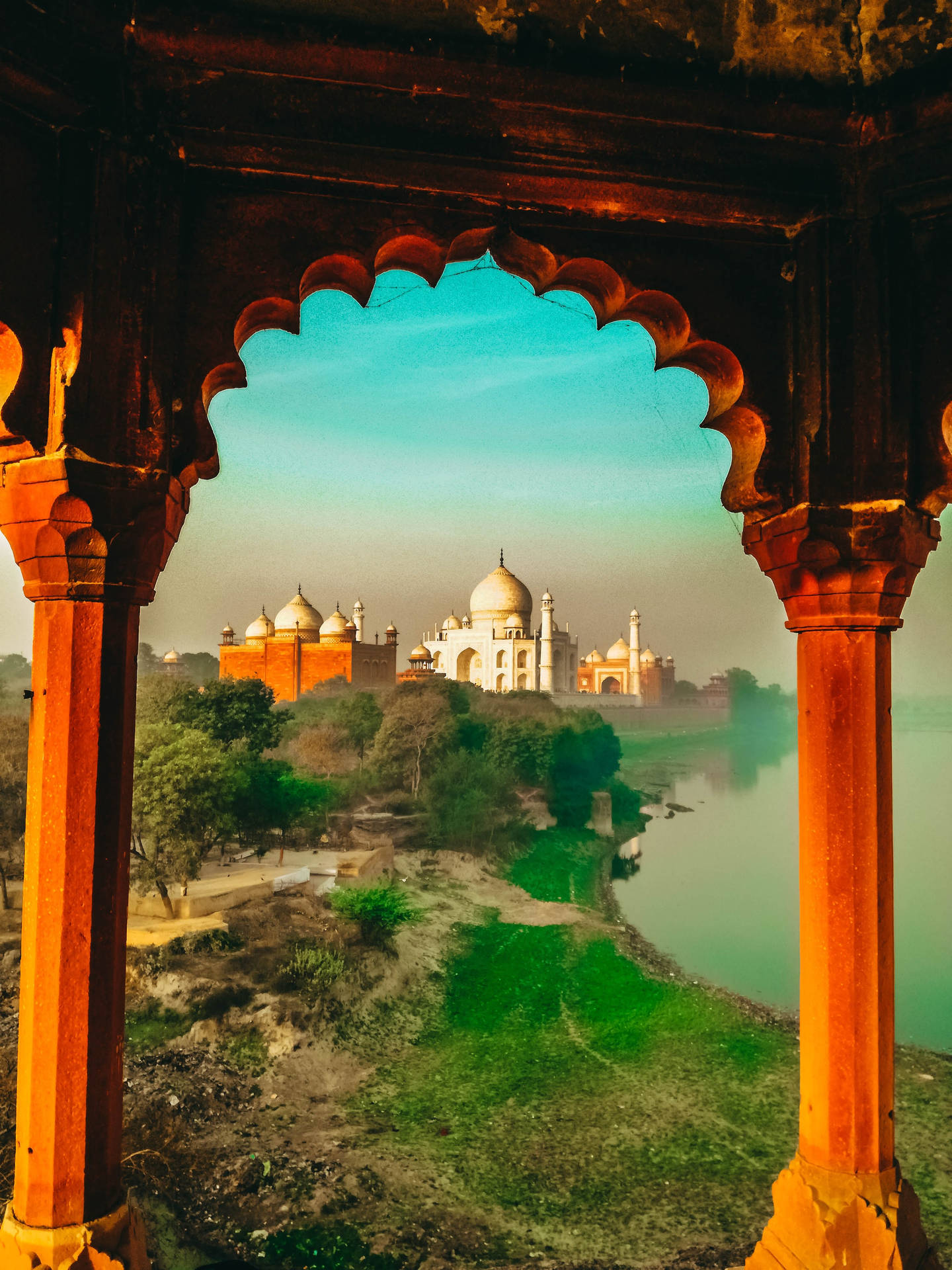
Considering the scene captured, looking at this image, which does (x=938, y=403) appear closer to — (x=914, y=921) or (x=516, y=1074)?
(x=516, y=1074)

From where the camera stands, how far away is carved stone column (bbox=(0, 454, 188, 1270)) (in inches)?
65.4

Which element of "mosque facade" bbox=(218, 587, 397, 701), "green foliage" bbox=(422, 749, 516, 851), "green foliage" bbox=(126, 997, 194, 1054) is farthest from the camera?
"mosque facade" bbox=(218, 587, 397, 701)

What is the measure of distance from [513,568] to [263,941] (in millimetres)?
17097

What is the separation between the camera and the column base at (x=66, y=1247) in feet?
5.23

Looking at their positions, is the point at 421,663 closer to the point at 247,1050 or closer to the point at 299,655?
the point at 299,655

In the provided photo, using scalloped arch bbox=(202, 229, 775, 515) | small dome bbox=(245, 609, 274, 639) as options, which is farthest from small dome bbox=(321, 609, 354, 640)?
scalloped arch bbox=(202, 229, 775, 515)

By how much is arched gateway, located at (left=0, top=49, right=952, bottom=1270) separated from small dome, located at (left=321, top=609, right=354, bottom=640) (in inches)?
926

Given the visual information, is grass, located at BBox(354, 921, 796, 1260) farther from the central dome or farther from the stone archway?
the central dome

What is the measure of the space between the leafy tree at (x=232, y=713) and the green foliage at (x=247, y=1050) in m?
6.34

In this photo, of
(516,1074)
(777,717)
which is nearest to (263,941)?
(516,1074)

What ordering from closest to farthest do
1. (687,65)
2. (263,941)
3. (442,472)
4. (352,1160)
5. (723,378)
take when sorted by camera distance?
(687,65) < (723,378) < (352,1160) < (263,941) < (442,472)

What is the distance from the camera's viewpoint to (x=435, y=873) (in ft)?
57.6

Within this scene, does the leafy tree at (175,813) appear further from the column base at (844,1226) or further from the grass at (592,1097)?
the column base at (844,1226)

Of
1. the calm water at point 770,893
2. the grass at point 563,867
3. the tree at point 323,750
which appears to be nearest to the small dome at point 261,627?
the tree at point 323,750
